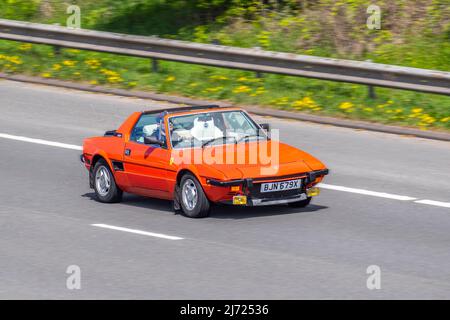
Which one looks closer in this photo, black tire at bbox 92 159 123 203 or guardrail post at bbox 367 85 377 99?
black tire at bbox 92 159 123 203

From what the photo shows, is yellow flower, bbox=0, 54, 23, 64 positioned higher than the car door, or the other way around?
the car door

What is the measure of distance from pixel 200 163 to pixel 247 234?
1228mm

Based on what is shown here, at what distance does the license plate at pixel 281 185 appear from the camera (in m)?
13.7

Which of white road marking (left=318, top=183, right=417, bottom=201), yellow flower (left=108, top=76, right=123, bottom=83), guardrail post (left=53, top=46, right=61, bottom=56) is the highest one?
guardrail post (left=53, top=46, right=61, bottom=56)

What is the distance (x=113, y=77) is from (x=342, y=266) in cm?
1154

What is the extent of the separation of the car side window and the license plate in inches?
74.4

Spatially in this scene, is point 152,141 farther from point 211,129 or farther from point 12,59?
point 12,59

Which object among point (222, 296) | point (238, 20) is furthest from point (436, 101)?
point (222, 296)

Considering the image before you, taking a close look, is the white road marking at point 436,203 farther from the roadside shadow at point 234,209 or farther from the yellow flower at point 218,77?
the yellow flower at point 218,77

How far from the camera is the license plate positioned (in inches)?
539

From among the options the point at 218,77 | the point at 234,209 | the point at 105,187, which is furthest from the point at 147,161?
the point at 218,77

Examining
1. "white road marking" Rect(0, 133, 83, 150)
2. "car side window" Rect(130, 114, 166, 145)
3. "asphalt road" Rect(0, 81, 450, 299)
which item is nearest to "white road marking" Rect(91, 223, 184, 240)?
"asphalt road" Rect(0, 81, 450, 299)

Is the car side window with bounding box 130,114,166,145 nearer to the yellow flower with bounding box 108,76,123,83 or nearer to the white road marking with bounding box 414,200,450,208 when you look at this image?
the white road marking with bounding box 414,200,450,208

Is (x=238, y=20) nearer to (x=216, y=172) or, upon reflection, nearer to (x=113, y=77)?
(x=113, y=77)
